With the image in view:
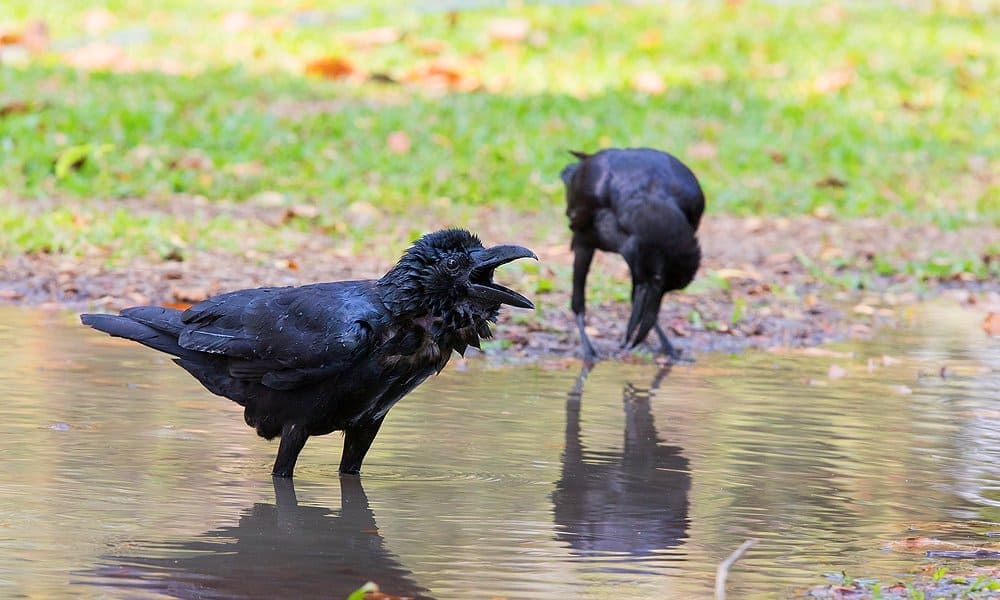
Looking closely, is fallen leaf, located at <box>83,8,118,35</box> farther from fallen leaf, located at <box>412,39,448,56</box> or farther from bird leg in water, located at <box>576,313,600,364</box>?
bird leg in water, located at <box>576,313,600,364</box>

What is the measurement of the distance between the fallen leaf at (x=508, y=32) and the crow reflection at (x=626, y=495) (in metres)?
11.7

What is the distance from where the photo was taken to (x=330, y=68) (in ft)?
52.9

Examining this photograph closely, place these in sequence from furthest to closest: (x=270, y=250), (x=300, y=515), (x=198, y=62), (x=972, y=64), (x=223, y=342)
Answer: (x=972, y=64), (x=198, y=62), (x=270, y=250), (x=223, y=342), (x=300, y=515)

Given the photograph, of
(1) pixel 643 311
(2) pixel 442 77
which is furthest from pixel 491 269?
(2) pixel 442 77

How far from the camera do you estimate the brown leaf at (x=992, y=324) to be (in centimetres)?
901

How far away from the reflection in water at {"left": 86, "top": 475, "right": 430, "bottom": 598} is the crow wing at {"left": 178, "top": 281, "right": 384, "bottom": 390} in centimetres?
50

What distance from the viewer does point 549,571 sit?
13.4ft

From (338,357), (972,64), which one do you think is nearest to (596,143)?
(972,64)

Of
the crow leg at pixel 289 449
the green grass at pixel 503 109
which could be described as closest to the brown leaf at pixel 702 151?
the green grass at pixel 503 109

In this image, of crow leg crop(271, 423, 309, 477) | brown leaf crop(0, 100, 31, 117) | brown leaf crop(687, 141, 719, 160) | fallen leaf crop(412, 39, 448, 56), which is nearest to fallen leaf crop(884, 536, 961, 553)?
crow leg crop(271, 423, 309, 477)

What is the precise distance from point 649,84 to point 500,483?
1182 cm

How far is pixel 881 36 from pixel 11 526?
16518mm

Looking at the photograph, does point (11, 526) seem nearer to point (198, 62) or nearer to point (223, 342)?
point (223, 342)

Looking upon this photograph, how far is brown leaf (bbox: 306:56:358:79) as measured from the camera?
52.9 feet
